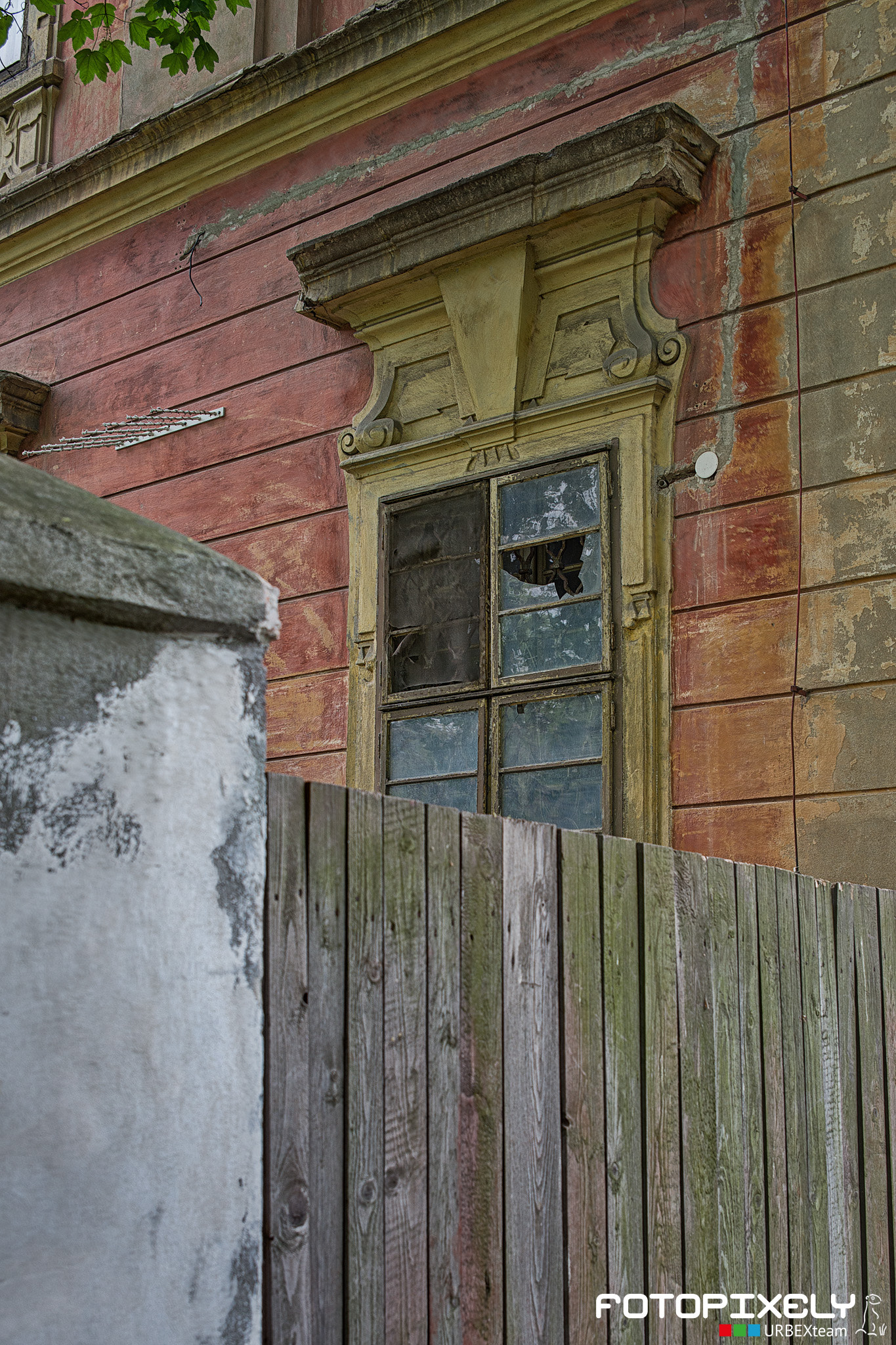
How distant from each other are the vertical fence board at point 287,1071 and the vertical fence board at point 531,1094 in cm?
53

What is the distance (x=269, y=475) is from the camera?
267 inches

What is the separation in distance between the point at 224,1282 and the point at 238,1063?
27 cm

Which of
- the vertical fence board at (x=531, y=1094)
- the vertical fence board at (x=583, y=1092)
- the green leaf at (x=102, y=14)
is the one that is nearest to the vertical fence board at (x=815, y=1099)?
the vertical fence board at (x=583, y=1092)

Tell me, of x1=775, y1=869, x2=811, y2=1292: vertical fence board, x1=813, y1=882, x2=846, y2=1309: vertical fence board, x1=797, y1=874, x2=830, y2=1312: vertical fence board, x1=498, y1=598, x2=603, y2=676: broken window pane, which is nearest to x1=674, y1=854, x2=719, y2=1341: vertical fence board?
x1=775, y1=869, x2=811, y2=1292: vertical fence board

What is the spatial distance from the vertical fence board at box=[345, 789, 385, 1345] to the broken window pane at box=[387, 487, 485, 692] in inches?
143

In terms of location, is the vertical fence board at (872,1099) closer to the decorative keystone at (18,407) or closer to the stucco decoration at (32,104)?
the decorative keystone at (18,407)

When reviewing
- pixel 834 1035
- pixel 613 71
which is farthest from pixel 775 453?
pixel 834 1035

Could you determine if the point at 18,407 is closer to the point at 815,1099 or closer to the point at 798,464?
the point at 798,464

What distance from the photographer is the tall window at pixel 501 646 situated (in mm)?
5426

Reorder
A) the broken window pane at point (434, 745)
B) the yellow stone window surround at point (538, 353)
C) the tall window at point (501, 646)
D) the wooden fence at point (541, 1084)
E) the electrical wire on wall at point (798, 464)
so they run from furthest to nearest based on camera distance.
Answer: the broken window pane at point (434, 745)
the tall window at point (501, 646)
the yellow stone window surround at point (538, 353)
the electrical wire on wall at point (798, 464)
the wooden fence at point (541, 1084)

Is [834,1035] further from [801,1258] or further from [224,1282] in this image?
[224,1282]

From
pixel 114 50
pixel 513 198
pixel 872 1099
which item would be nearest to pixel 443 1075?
pixel 872 1099

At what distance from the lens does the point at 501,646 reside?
18.6ft

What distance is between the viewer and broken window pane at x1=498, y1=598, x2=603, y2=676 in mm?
5445
